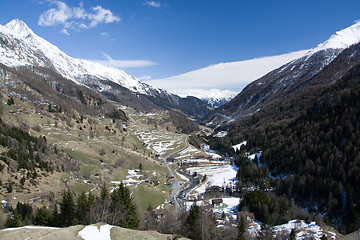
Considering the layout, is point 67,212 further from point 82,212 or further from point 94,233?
point 94,233

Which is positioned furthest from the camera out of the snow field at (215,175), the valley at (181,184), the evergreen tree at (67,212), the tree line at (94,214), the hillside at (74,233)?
the snow field at (215,175)

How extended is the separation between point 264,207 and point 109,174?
88317 mm

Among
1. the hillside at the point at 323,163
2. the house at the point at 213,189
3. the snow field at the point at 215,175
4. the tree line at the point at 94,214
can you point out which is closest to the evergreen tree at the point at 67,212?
the tree line at the point at 94,214

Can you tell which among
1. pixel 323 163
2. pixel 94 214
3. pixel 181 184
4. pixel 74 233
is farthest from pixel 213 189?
pixel 74 233

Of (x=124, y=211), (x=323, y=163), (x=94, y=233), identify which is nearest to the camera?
(x=94, y=233)

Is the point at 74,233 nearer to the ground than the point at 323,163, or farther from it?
farther from it

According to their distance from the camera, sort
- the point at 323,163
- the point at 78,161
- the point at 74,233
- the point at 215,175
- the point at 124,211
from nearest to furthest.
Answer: the point at 74,233 → the point at 124,211 → the point at 78,161 → the point at 323,163 → the point at 215,175

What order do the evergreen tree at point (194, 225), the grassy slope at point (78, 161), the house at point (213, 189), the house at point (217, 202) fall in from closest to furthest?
the evergreen tree at point (194, 225) → the grassy slope at point (78, 161) → the house at point (217, 202) → the house at point (213, 189)

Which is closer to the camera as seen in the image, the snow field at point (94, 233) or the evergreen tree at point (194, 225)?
the snow field at point (94, 233)

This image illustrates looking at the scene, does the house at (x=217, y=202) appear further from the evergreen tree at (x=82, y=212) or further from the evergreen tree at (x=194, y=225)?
the evergreen tree at (x=82, y=212)

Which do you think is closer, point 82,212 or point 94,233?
point 94,233

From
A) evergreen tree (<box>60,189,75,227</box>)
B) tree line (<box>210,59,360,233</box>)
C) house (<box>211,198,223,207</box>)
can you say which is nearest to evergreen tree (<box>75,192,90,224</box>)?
evergreen tree (<box>60,189,75,227</box>)

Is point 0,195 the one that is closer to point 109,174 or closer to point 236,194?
point 109,174

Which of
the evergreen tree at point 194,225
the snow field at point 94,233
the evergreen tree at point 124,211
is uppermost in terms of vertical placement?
the snow field at point 94,233
